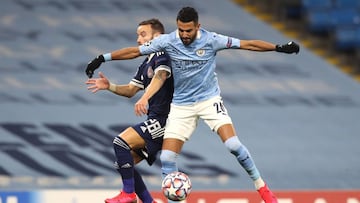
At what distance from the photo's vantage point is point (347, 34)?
17344mm

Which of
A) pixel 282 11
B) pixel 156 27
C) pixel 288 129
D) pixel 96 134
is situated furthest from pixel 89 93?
pixel 156 27

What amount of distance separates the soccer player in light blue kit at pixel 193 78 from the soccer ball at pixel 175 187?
0.34 meters

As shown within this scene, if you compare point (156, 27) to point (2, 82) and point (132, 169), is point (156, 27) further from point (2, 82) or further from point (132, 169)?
point (2, 82)

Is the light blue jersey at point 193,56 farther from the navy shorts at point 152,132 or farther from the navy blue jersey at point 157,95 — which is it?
the navy shorts at point 152,132

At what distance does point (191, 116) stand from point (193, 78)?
1.20 feet

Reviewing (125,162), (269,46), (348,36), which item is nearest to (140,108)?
(125,162)

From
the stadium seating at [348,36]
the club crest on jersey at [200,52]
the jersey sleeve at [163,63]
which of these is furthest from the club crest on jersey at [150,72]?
the stadium seating at [348,36]

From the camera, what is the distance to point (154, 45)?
938 cm

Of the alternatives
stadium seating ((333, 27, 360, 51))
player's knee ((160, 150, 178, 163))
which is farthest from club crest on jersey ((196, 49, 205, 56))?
stadium seating ((333, 27, 360, 51))

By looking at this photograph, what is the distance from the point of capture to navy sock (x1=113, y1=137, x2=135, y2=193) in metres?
9.75

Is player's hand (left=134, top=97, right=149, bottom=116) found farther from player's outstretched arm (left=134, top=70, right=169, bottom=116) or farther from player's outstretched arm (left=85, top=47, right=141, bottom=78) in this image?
player's outstretched arm (left=85, top=47, right=141, bottom=78)

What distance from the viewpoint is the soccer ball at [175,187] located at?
30.2ft

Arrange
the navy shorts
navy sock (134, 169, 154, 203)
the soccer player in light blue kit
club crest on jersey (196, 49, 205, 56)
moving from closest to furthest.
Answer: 1. the soccer player in light blue kit
2. club crest on jersey (196, 49, 205, 56)
3. the navy shorts
4. navy sock (134, 169, 154, 203)

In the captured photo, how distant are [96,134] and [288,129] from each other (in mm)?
2696
